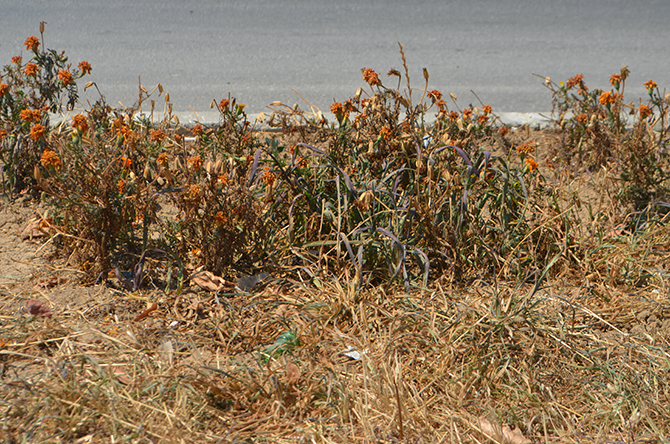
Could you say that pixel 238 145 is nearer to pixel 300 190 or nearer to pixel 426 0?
pixel 300 190

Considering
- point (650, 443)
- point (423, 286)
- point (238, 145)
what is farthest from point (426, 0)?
point (650, 443)

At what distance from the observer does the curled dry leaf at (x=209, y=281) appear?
2.49 m

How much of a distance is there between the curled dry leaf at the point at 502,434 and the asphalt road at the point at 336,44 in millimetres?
3888

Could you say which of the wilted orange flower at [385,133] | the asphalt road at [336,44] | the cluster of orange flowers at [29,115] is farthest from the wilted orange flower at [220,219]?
the asphalt road at [336,44]

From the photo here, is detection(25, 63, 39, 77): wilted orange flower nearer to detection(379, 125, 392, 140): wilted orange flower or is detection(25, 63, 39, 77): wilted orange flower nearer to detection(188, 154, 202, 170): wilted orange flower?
detection(188, 154, 202, 170): wilted orange flower

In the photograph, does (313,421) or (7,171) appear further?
(7,171)

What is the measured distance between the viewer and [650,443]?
5.90 feet

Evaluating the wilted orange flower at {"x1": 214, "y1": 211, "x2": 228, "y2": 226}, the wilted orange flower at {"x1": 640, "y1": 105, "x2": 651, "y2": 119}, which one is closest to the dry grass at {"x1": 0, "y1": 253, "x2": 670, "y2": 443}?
the wilted orange flower at {"x1": 214, "y1": 211, "x2": 228, "y2": 226}

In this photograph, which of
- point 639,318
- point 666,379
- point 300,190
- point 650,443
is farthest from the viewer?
point 300,190

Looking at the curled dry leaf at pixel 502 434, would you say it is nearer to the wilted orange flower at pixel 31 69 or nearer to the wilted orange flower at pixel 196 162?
the wilted orange flower at pixel 196 162

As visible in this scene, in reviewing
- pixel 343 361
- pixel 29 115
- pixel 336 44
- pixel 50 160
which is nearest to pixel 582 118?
pixel 343 361

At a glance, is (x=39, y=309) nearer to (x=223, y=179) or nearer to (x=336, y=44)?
(x=223, y=179)

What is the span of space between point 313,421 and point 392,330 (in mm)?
538

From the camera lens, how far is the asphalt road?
19.2 ft
